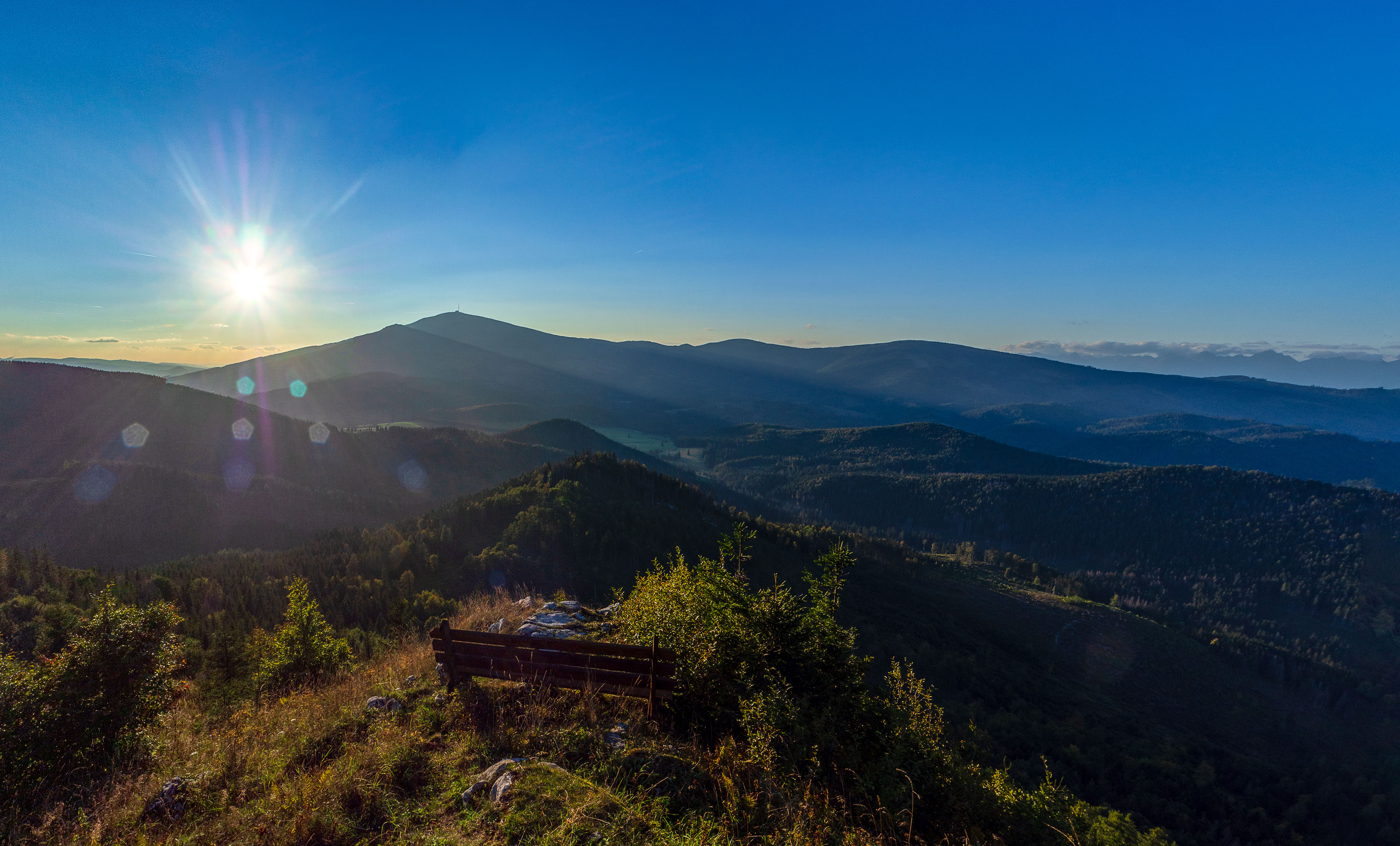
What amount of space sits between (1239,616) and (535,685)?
179 meters

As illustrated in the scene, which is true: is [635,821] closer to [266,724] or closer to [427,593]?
[266,724]

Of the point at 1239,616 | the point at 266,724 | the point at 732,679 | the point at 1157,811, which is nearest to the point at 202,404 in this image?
the point at 266,724

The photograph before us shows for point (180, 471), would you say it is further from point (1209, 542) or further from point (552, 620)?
point (1209, 542)

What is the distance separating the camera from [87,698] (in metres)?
8.79

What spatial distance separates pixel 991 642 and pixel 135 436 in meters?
136

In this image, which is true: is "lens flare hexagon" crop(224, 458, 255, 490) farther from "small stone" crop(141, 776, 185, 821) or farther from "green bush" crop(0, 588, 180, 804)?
"small stone" crop(141, 776, 185, 821)

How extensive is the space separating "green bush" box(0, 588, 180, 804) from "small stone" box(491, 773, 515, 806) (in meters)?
7.31

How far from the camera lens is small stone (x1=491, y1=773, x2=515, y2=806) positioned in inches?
302

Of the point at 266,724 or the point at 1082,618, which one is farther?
the point at 1082,618

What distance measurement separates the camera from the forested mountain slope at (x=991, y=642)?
109ft

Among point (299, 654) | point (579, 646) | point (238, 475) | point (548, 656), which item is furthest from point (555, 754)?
point (238, 475)

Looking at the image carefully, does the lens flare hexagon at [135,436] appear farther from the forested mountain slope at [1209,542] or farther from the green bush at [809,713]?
the forested mountain slope at [1209,542]

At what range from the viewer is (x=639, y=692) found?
10562 mm

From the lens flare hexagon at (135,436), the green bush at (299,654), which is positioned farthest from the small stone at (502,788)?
the lens flare hexagon at (135,436)
